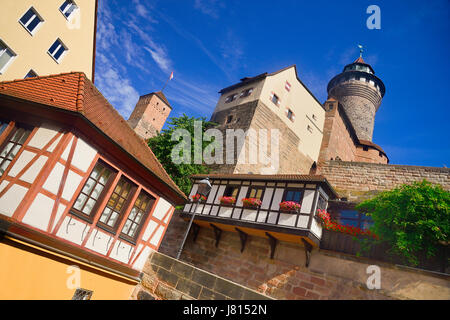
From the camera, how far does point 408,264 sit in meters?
8.33

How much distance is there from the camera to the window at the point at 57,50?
13852 mm

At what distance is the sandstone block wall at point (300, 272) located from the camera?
26.3 ft

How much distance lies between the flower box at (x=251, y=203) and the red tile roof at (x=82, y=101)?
308 centimetres

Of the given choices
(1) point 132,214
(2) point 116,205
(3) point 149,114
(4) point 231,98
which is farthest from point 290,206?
(3) point 149,114

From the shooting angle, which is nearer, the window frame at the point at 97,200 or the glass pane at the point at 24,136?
the window frame at the point at 97,200

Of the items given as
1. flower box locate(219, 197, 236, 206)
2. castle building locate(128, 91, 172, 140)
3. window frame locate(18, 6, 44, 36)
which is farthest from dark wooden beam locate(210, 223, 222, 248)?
castle building locate(128, 91, 172, 140)

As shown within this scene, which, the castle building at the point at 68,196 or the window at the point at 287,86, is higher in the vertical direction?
the window at the point at 287,86

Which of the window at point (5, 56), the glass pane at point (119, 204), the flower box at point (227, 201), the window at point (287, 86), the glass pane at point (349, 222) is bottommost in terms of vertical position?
the glass pane at point (119, 204)

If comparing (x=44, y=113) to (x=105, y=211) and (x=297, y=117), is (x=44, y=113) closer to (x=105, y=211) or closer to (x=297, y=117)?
(x=105, y=211)

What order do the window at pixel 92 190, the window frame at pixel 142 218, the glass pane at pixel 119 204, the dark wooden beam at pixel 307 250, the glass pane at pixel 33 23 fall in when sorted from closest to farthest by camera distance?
the window at pixel 92 190, the glass pane at pixel 119 204, the window frame at pixel 142 218, the dark wooden beam at pixel 307 250, the glass pane at pixel 33 23

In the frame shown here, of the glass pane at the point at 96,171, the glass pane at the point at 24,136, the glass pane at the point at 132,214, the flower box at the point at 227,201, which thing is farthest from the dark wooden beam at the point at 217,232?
the glass pane at the point at 24,136

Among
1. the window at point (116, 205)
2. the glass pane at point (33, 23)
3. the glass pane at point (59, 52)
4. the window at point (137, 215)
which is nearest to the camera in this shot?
the window at point (116, 205)

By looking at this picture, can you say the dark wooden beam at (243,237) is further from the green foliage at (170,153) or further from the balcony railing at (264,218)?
the green foliage at (170,153)
